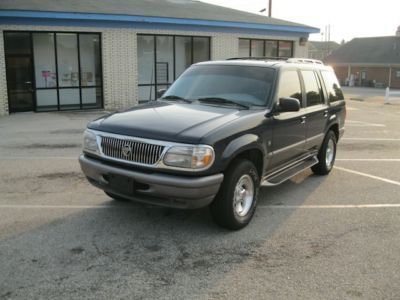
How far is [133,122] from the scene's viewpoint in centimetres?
501

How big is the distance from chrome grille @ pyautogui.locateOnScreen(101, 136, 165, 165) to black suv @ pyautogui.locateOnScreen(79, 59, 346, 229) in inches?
0.4

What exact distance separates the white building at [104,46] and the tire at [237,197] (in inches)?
538

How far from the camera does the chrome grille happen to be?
15.2ft

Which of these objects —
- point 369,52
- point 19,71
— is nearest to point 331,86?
point 19,71

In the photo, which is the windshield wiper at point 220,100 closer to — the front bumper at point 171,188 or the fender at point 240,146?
the fender at point 240,146

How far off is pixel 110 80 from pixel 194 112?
14.3m

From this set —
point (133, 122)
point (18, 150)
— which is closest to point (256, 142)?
point (133, 122)

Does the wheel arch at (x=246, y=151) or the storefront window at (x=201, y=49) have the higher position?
the storefront window at (x=201, y=49)

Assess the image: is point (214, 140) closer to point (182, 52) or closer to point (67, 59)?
point (67, 59)

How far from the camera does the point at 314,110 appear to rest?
22.9ft

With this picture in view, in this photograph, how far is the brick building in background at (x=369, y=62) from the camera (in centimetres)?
5680

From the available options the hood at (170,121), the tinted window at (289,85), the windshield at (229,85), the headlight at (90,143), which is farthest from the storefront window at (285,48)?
the headlight at (90,143)

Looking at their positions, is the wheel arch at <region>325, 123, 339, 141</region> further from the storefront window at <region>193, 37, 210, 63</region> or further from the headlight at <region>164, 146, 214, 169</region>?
the storefront window at <region>193, 37, 210, 63</region>

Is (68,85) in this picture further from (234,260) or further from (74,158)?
(234,260)
